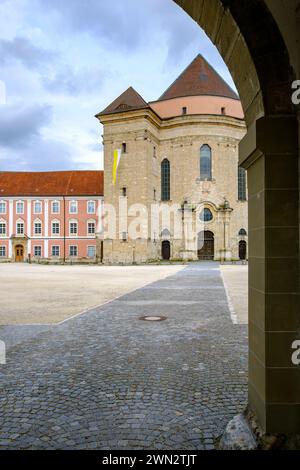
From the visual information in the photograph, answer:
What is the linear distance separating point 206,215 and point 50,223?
77.1 feet

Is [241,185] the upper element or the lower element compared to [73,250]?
upper

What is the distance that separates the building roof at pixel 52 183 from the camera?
5953 cm

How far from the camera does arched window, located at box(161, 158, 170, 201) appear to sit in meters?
51.4

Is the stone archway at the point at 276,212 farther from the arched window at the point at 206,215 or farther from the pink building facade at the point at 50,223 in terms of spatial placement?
the pink building facade at the point at 50,223

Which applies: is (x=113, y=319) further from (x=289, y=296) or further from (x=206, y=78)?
(x=206, y=78)

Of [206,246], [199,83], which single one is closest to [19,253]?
[206,246]

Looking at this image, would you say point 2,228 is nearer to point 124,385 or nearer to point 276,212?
point 124,385

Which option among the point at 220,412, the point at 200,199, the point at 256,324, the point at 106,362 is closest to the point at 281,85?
the point at 256,324

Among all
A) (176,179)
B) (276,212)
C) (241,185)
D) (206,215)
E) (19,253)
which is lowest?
(19,253)

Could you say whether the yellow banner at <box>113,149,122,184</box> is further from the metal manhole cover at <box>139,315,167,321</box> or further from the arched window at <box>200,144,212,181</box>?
the metal manhole cover at <box>139,315,167,321</box>

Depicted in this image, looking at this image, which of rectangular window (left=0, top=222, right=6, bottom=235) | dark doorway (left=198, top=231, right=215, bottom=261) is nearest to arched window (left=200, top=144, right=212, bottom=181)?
dark doorway (left=198, top=231, right=215, bottom=261)

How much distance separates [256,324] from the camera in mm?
3523

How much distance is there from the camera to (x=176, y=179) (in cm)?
5075

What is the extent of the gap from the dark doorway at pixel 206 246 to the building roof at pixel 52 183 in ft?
57.9
